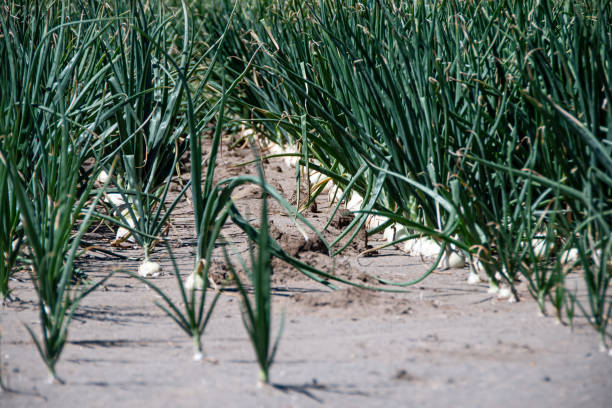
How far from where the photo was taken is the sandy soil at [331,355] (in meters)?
1.23

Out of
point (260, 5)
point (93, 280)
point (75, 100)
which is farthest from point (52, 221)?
point (260, 5)

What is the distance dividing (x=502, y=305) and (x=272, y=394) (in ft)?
2.51

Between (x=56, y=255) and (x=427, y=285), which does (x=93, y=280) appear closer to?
(x=56, y=255)

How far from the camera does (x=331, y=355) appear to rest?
1.42 meters

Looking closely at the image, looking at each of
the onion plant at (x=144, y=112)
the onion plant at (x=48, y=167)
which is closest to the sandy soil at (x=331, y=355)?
the onion plant at (x=48, y=167)

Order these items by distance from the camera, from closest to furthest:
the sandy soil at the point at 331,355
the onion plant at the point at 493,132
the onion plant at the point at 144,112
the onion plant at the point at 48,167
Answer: the sandy soil at the point at 331,355, the onion plant at the point at 48,167, the onion plant at the point at 493,132, the onion plant at the point at 144,112

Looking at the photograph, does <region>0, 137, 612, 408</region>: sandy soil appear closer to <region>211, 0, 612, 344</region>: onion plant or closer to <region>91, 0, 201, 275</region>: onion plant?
<region>211, 0, 612, 344</region>: onion plant

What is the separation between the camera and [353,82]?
96.1 inches

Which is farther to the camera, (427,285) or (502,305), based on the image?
(427,285)

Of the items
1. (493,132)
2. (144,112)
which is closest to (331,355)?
(493,132)

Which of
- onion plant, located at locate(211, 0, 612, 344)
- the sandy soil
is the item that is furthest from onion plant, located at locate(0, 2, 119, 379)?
onion plant, located at locate(211, 0, 612, 344)

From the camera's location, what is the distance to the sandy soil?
1.23 metres

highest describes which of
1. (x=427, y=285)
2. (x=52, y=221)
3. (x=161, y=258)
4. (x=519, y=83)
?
(x=519, y=83)

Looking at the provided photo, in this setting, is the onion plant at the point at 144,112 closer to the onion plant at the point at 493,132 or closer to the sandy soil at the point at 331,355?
the onion plant at the point at 493,132
